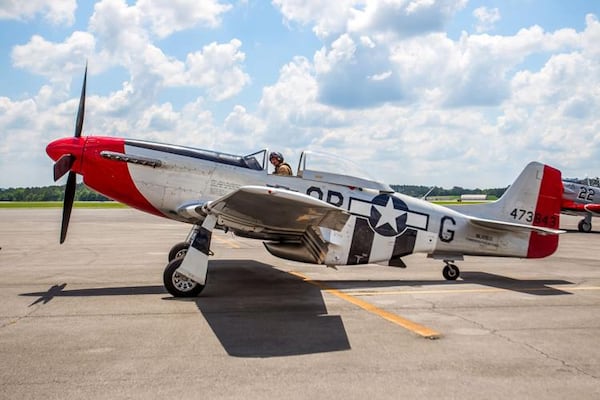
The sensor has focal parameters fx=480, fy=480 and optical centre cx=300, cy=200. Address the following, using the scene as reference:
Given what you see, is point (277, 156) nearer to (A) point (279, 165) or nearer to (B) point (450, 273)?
(A) point (279, 165)

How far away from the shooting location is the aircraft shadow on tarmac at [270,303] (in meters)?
4.81

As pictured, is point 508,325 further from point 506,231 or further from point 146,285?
point 146,285

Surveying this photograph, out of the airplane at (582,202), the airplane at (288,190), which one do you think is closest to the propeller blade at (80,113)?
the airplane at (288,190)

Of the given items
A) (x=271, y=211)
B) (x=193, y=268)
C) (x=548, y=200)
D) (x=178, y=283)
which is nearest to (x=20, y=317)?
(x=178, y=283)

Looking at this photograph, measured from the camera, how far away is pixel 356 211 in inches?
333

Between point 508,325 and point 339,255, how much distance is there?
9.79ft

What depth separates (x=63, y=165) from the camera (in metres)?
7.95

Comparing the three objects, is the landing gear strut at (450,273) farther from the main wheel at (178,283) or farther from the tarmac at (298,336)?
the main wheel at (178,283)

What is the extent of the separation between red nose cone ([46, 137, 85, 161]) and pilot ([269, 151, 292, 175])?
3248mm

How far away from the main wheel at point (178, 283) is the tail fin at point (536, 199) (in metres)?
6.43

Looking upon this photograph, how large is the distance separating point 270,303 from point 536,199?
6299 mm

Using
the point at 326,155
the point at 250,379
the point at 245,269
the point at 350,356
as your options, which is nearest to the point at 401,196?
the point at 326,155

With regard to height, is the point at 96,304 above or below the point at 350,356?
below

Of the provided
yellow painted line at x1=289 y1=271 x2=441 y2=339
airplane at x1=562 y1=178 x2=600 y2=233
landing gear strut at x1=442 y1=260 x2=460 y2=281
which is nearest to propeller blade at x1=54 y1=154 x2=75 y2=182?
yellow painted line at x1=289 y1=271 x2=441 y2=339
